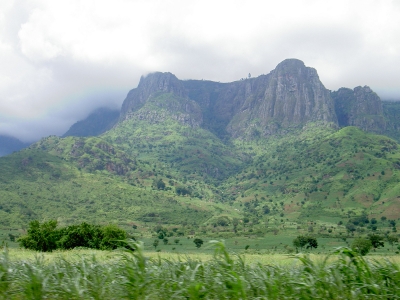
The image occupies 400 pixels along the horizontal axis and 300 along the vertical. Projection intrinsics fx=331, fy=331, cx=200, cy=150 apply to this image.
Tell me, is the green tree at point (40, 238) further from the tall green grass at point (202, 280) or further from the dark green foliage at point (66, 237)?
the tall green grass at point (202, 280)

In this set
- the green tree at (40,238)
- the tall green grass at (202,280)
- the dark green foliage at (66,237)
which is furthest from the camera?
the dark green foliage at (66,237)

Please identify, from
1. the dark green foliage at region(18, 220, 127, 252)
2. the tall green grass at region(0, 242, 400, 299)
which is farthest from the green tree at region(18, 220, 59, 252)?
the tall green grass at region(0, 242, 400, 299)

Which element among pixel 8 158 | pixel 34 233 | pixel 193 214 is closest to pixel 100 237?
pixel 34 233

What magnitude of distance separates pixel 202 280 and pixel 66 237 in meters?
45.8

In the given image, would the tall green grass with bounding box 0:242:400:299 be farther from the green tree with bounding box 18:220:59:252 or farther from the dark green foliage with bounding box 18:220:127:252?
the green tree with bounding box 18:220:59:252

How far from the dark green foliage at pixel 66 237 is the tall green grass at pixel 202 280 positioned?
39739 mm

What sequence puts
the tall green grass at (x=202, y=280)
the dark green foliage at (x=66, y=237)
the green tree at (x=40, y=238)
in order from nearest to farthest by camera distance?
1. the tall green grass at (x=202, y=280)
2. the green tree at (x=40, y=238)
3. the dark green foliage at (x=66, y=237)

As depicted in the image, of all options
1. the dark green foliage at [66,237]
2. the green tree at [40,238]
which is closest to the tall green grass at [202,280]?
the dark green foliage at [66,237]

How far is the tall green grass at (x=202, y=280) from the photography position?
6.69 m

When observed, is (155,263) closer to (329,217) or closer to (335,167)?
(329,217)

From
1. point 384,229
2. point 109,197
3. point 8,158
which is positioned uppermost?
point 8,158

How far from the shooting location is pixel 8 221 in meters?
120

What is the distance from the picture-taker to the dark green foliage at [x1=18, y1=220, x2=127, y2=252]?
46000 millimetres

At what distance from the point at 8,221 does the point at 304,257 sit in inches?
5315
